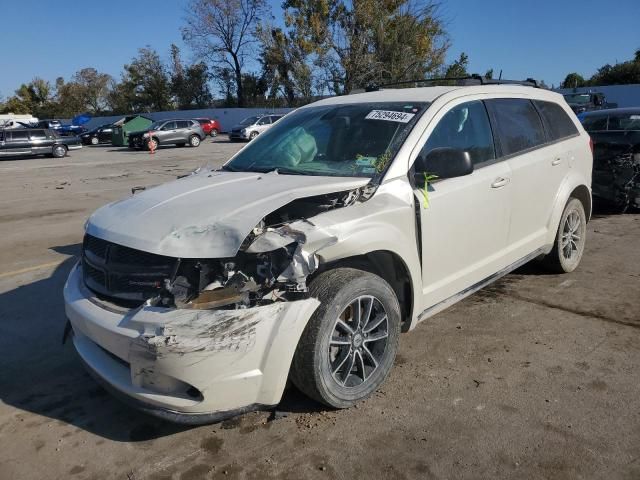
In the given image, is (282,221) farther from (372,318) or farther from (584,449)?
(584,449)

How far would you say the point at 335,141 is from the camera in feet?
12.7

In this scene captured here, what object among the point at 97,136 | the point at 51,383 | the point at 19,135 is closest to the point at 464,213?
the point at 51,383

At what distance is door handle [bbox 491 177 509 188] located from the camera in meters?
3.91

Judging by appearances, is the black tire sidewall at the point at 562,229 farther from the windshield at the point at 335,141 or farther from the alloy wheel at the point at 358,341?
the alloy wheel at the point at 358,341

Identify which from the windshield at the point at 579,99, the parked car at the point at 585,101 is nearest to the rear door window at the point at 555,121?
the parked car at the point at 585,101

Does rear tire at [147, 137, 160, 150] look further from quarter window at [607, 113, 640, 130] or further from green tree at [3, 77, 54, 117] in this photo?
green tree at [3, 77, 54, 117]

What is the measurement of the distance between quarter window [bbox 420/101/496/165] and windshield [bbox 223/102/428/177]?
193mm

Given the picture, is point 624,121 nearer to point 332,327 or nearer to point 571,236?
point 571,236

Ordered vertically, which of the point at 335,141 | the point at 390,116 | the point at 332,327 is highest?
the point at 390,116

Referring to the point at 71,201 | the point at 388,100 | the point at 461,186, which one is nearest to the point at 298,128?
the point at 388,100

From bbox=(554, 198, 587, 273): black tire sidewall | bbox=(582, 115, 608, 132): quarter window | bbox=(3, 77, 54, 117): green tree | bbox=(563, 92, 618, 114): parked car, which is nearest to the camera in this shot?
bbox=(554, 198, 587, 273): black tire sidewall

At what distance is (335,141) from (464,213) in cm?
105

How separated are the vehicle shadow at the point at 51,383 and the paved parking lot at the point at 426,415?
12mm

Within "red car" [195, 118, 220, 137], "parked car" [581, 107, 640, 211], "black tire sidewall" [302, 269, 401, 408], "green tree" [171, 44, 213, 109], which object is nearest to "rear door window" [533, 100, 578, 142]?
"black tire sidewall" [302, 269, 401, 408]
